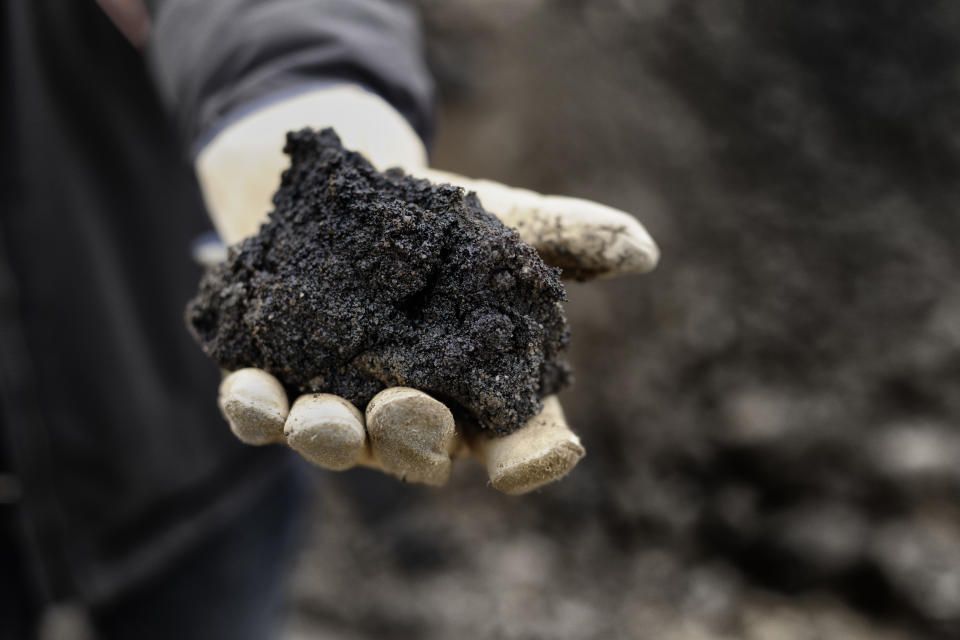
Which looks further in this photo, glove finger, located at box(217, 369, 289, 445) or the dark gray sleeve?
the dark gray sleeve

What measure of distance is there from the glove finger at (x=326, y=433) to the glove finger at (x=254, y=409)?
0.07 ft

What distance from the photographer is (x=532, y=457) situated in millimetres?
933

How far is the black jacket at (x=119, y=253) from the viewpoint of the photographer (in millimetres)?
1442

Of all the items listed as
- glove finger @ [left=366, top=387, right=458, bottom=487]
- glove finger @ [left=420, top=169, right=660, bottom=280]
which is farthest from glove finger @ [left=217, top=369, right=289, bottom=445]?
glove finger @ [left=420, top=169, right=660, bottom=280]

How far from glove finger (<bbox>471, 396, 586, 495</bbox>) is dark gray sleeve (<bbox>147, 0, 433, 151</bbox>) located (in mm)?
735

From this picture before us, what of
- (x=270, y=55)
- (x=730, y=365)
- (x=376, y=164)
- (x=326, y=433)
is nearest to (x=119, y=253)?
(x=270, y=55)

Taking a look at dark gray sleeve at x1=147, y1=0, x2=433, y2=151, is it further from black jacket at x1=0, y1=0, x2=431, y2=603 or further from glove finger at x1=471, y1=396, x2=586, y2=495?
glove finger at x1=471, y1=396, x2=586, y2=495

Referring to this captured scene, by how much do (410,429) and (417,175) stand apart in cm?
43

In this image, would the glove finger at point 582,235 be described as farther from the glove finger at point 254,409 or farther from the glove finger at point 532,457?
the glove finger at point 254,409

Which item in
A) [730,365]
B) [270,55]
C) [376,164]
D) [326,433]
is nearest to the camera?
[326,433]

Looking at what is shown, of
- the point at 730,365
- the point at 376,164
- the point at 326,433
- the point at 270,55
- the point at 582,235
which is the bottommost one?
the point at 326,433

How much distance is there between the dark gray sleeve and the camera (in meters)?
1.37

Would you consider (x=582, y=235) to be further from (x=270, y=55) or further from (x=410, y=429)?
(x=270, y=55)

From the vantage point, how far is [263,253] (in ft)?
3.72
